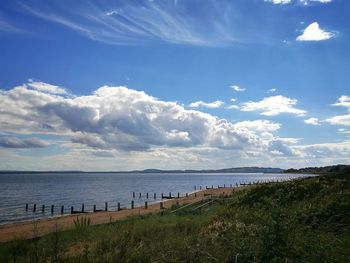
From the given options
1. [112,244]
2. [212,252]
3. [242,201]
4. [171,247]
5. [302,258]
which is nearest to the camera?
[302,258]

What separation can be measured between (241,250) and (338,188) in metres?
13.2

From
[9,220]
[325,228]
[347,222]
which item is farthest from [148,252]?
[9,220]

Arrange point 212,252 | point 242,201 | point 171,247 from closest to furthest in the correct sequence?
point 212,252
point 171,247
point 242,201

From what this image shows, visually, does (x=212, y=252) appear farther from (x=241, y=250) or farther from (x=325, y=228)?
(x=325, y=228)

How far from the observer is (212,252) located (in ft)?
25.2

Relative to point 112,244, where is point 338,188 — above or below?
above

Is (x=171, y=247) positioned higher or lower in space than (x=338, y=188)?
lower

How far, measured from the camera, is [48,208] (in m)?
59.9

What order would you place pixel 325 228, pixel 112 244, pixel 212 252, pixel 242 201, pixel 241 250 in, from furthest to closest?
pixel 242 201
pixel 325 228
pixel 112 244
pixel 212 252
pixel 241 250

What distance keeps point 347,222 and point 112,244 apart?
6.16 m

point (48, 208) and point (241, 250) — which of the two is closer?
point (241, 250)

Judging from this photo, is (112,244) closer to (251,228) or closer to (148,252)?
(148,252)

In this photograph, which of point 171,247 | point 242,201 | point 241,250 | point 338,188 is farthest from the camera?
point 242,201

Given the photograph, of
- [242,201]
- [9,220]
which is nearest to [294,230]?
[242,201]
